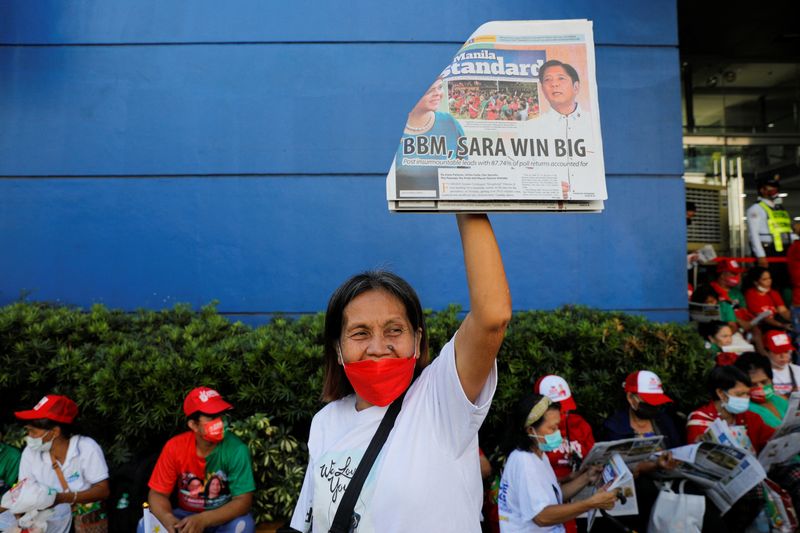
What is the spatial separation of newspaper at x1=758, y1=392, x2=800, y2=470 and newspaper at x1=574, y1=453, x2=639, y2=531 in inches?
45.9

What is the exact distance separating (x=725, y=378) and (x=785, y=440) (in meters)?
0.58

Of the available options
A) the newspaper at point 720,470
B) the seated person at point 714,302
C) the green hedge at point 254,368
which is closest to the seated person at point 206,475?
the green hedge at point 254,368

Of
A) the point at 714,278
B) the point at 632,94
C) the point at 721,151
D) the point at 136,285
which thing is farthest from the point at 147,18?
the point at 721,151

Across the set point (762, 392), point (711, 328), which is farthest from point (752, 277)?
point (762, 392)

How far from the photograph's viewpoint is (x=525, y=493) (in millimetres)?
3672

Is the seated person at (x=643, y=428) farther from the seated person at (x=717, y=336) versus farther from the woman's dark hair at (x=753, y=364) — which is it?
the seated person at (x=717, y=336)

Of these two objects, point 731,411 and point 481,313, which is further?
point 731,411

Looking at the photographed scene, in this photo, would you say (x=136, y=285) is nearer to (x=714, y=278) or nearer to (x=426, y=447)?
(x=426, y=447)

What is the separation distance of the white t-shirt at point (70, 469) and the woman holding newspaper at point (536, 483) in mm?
2902

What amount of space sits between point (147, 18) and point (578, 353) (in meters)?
5.52

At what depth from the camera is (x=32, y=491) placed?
13.6 ft

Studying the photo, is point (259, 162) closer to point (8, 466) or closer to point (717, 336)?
point (8, 466)

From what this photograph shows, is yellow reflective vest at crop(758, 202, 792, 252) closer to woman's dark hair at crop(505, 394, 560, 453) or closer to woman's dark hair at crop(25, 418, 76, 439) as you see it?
woman's dark hair at crop(505, 394, 560, 453)

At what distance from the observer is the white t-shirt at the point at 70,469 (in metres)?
4.42
